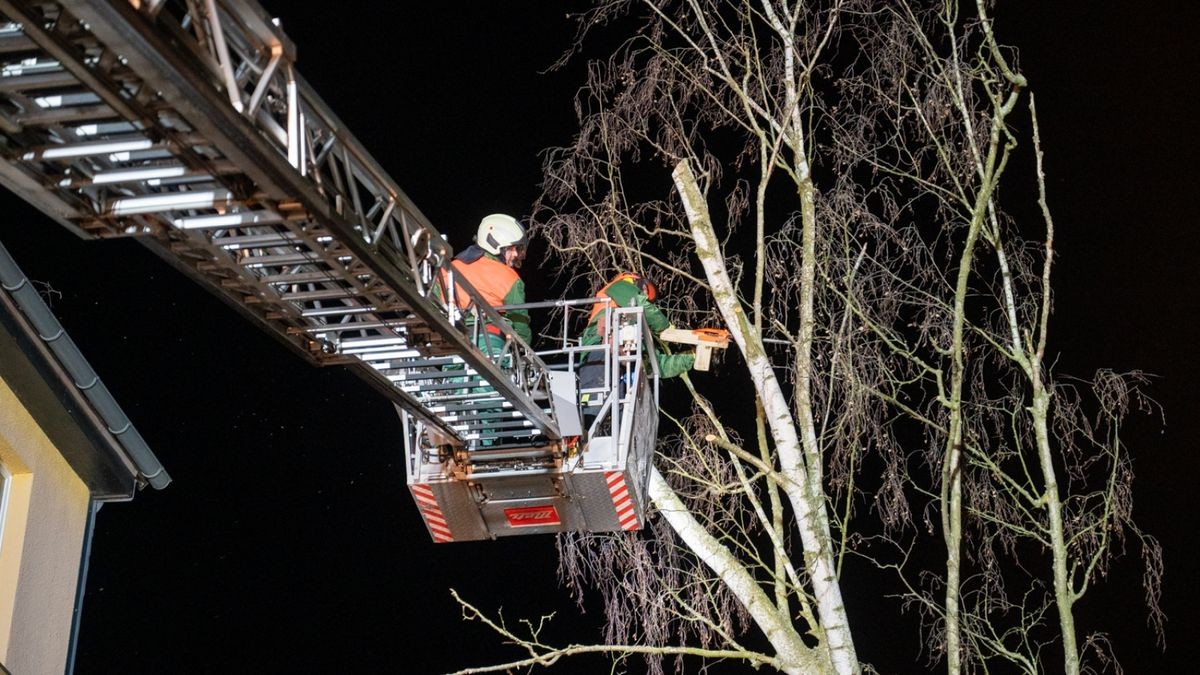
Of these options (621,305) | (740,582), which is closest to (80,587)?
(621,305)

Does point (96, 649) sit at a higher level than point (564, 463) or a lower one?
lower

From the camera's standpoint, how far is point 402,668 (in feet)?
93.2

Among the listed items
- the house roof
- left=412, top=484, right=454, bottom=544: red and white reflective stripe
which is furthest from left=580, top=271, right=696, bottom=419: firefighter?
the house roof

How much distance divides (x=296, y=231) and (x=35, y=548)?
3996 mm

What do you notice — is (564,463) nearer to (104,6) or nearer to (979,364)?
(979,364)

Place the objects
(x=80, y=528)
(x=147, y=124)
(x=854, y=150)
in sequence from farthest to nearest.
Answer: (x=854, y=150)
(x=80, y=528)
(x=147, y=124)

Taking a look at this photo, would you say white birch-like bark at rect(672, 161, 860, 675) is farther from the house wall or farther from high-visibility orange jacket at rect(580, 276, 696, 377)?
the house wall

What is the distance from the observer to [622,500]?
10.2 m

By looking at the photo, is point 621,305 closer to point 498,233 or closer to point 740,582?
point 498,233

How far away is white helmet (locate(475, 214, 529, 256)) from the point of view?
1008 centimetres

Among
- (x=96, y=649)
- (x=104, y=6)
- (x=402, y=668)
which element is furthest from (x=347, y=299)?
(x=402, y=668)

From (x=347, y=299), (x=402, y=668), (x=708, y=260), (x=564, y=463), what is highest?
(x=708, y=260)

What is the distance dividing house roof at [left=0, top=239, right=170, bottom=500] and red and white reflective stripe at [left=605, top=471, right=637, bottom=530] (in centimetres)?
328

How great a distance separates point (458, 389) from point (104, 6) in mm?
4712
